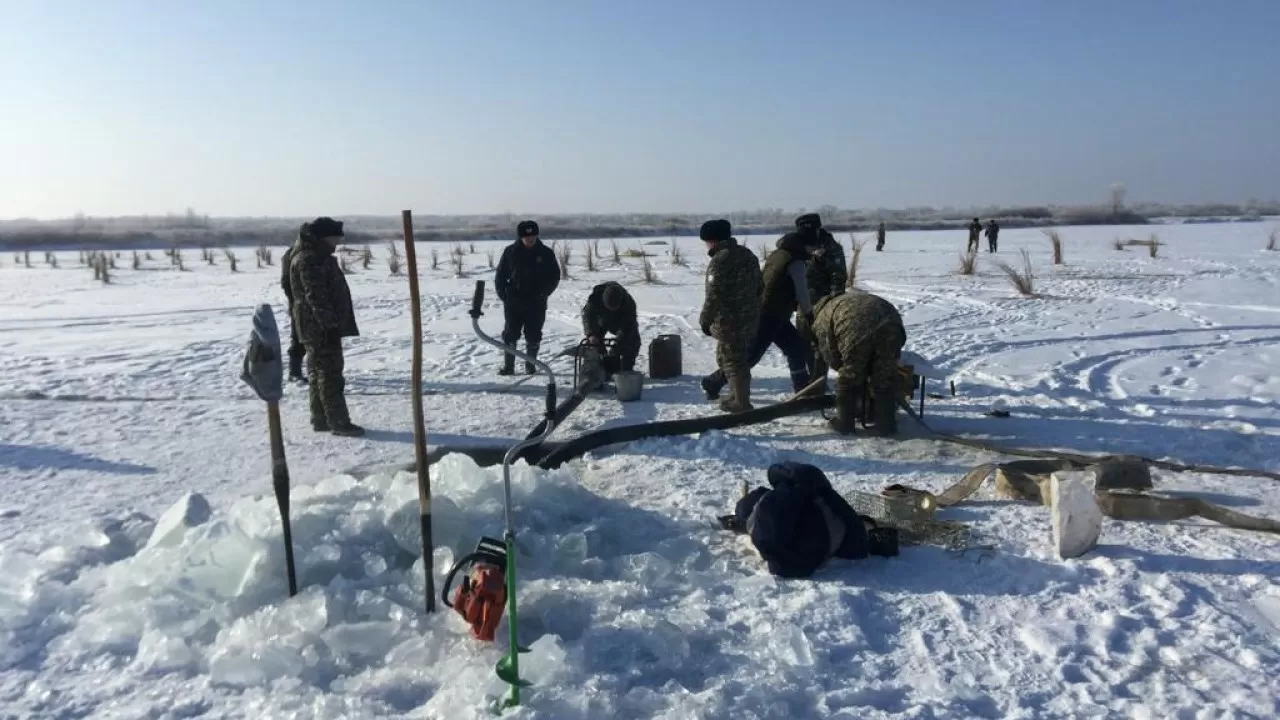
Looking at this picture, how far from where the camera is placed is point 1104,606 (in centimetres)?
369

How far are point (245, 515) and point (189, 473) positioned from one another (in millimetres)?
2131

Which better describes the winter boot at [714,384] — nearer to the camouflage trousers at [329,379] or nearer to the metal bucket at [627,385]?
the metal bucket at [627,385]

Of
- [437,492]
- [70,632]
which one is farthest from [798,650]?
[70,632]

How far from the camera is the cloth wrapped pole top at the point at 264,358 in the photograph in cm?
349

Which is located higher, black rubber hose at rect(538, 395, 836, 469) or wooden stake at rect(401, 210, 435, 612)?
wooden stake at rect(401, 210, 435, 612)

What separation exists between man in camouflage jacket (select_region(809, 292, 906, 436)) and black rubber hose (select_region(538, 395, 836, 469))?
334 mm

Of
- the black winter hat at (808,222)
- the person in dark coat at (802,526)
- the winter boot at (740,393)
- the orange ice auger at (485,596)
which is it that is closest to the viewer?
the orange ice auger at (485,596)

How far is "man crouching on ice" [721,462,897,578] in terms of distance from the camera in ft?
13.3

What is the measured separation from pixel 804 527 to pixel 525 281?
5396 millimetres

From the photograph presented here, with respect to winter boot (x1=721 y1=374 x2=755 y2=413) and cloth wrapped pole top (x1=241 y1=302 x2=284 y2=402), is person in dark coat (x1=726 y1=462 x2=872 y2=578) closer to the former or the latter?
cloth wrapped pole top (x1=241 y1=302 x2=284 y2=402)

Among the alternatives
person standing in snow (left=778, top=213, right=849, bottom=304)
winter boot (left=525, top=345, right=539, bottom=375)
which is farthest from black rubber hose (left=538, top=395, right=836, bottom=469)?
winter boot (left=525, top=345, right=539, bottom=375)

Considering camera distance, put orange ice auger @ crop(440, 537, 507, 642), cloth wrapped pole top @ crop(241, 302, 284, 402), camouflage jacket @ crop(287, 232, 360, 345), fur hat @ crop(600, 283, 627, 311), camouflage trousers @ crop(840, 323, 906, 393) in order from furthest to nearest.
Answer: fur hat @ crop(600, 283, 627, 311) → camouflage jacket @ crop(287, 232, 360, 345) → camouflage trousers @ crop(840, 323, 906, 393) → cloth wrapped pole top @ crop(241, 302, 284, 402) → orange ice auger @ crop(440, 537, 507, 642)

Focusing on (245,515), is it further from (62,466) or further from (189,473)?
(62,466)

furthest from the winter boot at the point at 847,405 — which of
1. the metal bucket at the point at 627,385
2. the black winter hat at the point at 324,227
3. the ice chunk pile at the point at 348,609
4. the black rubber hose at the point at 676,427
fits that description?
the black winter hat at the point at 324,227
